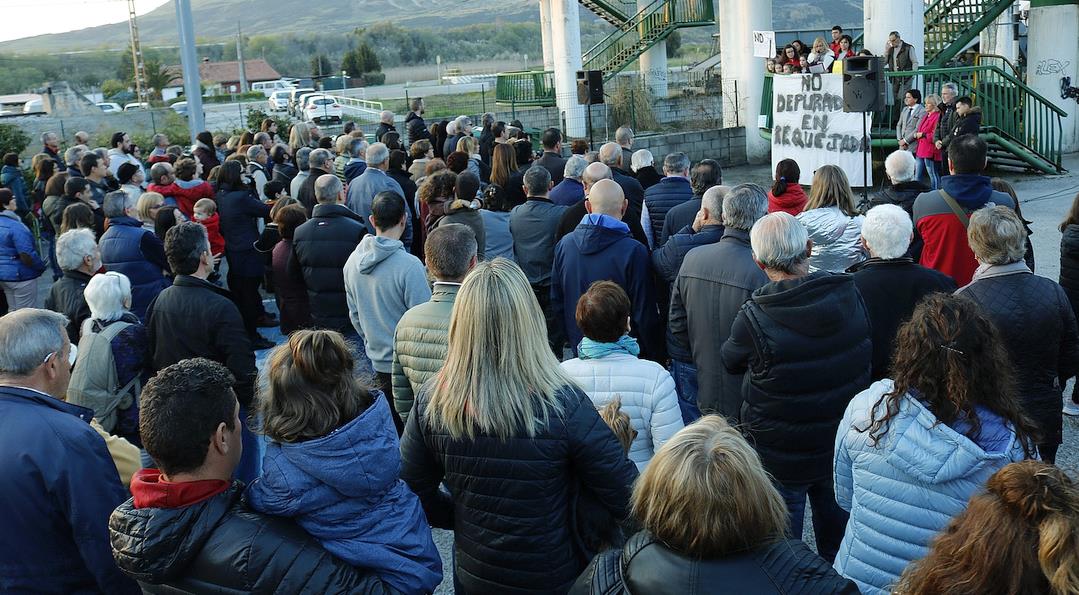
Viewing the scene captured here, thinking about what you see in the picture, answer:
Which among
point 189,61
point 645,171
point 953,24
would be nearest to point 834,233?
point 645,171

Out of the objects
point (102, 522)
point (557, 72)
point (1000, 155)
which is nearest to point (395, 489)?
point (102, 522)

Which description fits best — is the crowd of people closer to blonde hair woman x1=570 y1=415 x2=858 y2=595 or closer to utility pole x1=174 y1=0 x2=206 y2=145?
blonde hair woman x1=570 y1=415 x2=858 y2=595

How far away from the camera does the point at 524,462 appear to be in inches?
109

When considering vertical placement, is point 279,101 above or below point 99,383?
above

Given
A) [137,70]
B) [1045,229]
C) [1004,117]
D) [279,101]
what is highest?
[137,70]

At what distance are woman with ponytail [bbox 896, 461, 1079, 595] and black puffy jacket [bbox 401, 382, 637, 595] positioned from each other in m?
1.14

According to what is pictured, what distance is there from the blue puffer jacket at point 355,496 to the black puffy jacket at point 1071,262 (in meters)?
4.68

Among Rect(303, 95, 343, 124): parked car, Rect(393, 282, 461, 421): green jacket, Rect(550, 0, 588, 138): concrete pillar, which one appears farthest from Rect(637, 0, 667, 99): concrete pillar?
Rect(393, 282, 461, 421): green jacket

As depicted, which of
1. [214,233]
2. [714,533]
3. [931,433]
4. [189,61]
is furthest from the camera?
[189,61]

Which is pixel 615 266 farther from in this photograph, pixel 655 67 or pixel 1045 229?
pixel 655 67

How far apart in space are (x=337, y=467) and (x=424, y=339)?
163 cm

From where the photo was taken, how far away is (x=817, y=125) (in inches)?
512

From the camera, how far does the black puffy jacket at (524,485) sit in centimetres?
279

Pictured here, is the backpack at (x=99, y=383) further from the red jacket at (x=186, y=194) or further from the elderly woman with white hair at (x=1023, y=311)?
the red jacket at (x=186, y=194)
